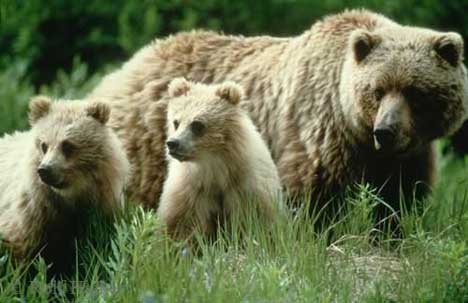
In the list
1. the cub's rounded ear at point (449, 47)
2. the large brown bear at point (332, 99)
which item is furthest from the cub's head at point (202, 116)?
the cub's rounded ear at point (449, 47)

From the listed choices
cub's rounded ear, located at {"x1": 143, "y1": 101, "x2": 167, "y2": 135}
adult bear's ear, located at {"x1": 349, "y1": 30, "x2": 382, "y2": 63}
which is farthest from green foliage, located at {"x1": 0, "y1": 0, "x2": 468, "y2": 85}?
adult bear's ear, located at {"x1": 349, "y1": 30, "x2": 382, "y2": 63}

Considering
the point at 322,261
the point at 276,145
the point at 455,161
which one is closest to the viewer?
the point at 322,261

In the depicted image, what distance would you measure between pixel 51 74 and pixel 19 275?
9.47 metres

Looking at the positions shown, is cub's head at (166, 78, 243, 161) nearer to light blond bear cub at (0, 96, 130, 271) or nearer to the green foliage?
light blond bear cub at (0, 96, 130, 271)

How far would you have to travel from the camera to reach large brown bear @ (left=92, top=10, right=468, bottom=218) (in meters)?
7.59

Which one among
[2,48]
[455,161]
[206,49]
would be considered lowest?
[455,161]

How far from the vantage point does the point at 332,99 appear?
8.11 m

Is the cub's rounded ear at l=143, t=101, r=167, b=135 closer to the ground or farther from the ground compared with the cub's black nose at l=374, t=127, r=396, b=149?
closer to the ground

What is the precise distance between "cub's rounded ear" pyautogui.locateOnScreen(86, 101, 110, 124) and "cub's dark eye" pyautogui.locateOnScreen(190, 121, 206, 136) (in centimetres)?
51

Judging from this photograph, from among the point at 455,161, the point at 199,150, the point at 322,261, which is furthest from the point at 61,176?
the point at 455,161

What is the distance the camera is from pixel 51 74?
16.2 meters

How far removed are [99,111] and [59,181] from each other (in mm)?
592

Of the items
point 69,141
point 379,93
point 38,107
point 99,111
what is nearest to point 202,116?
point 99,111

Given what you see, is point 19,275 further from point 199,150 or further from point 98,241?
point 199,150
